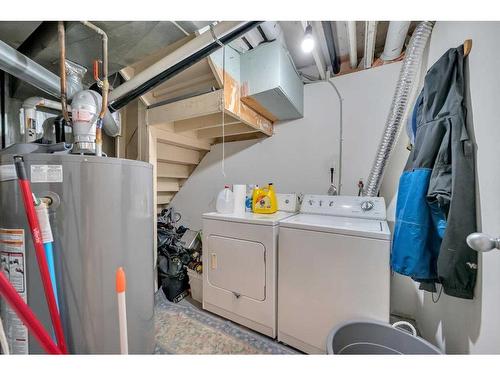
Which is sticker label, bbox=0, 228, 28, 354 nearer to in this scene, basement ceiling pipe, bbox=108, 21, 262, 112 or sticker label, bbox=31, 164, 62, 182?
sticker label, bbox=31, 164, 62, 182

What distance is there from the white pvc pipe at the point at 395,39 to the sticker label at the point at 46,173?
→ 2269mm

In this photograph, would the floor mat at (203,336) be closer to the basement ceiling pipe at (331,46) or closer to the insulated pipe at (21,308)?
the insulated pipe at (21,308)

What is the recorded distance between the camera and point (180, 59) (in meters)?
1.32

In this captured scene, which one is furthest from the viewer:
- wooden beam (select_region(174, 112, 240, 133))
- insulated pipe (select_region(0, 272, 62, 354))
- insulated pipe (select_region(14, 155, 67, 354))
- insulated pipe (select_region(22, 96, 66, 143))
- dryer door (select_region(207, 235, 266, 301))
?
wooden beam (select_region(174, 112, 240, 133))

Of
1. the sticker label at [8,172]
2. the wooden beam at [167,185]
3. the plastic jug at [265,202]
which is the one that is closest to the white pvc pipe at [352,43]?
the plastic jug at [265,202]

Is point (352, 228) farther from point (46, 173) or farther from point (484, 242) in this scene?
point (46, 173)

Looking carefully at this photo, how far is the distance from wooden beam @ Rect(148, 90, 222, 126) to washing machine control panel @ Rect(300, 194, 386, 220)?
1.23 meters

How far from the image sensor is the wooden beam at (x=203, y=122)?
205 centimetres

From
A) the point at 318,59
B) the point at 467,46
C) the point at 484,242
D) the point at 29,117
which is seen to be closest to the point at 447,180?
the point at 484,242

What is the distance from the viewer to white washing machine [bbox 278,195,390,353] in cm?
119

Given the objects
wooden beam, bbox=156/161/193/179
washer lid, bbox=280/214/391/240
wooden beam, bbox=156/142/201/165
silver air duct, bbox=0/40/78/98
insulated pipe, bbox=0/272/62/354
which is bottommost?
insulated pipe, bbox=0/272/62/354

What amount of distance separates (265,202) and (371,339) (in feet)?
4.04

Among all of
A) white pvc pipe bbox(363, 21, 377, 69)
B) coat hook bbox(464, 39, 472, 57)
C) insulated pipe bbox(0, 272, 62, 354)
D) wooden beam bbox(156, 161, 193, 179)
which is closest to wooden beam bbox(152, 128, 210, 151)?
wooden beam bbox(156, 161, 193, 179)
